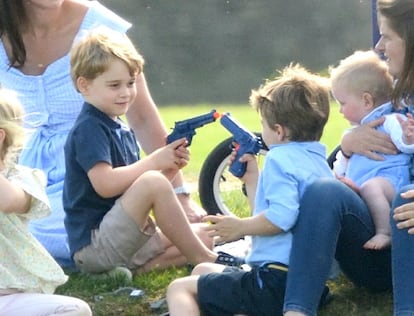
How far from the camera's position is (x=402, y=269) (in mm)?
3900

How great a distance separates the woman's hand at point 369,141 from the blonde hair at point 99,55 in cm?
97

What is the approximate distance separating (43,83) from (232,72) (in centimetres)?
1249

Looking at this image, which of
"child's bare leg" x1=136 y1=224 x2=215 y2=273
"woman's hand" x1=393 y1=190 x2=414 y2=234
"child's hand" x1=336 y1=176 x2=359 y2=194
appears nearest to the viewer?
"woman's hand" x1=393 y1=190 x2=414 y2=234

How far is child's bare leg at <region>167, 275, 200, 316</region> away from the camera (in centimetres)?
414

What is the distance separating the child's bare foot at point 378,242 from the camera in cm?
409

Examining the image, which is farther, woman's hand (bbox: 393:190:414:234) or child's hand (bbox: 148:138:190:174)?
child's hand (bbox: 148:138:190:174)

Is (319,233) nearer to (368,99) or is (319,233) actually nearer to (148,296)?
(368,99)

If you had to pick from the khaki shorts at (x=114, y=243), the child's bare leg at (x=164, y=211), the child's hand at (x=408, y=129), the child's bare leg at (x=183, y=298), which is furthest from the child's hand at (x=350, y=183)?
the khaki shorts at (x=114, y=243)

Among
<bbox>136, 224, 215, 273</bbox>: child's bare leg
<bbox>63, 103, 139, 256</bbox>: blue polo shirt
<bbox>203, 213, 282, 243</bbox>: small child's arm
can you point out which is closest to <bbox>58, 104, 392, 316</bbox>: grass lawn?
<bbox>136, 224, 215, 273</bbox>: child's bare leg

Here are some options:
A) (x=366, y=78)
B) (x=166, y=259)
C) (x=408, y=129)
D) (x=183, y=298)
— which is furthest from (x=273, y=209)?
(x=166, y=259)

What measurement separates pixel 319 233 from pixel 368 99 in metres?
0.69

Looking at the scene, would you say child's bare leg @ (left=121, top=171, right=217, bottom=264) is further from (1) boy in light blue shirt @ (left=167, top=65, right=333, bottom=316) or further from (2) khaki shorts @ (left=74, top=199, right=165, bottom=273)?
(1) boy in light blue shirt @ (left=167, top=65, right=333, bottom=316)

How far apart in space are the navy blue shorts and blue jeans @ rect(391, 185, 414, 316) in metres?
0.40

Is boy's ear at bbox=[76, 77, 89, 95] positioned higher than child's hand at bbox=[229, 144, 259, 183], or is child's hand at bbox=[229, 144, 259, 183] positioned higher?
boy's ear at bbox=[76, 77, 89, 95]
